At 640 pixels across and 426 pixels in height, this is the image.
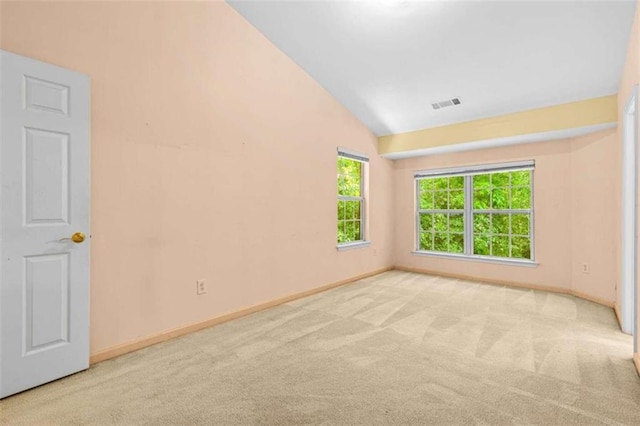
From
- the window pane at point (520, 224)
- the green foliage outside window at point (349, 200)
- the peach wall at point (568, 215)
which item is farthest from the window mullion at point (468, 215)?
the green foliage outside window at point (349, 200)

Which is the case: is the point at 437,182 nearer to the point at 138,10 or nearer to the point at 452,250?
the point at 452,250

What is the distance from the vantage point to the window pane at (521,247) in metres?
4.68

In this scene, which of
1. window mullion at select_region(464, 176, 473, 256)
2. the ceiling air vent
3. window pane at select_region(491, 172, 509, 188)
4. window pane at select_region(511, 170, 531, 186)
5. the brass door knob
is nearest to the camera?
the brass door knob

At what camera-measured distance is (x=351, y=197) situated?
5004 millimetres

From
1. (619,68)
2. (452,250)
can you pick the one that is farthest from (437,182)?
(619,68)

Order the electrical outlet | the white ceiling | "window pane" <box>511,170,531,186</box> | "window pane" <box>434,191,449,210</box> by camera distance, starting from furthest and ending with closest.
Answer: "window pane" <box>434,191,449,210</box> < "window pane" <box>511,170,531,186</box> < the electrical outlet < the white ceiling

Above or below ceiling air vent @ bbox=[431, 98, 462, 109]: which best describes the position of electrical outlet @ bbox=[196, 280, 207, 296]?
below

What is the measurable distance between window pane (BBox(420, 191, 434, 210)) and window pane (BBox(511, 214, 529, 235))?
48.9 inches

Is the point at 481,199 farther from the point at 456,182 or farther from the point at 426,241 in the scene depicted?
the point at 426,241

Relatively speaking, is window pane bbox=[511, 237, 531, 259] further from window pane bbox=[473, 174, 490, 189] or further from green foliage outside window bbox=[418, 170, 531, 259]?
window pane bbox=[473, 174, 490, 189]

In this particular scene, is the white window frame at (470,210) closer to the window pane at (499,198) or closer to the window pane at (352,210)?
the window pane at (499,198)

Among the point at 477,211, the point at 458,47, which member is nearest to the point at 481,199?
the point at 477,211

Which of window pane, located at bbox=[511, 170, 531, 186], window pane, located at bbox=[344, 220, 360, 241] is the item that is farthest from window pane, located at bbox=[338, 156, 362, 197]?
window pane, located at bbox=[511, 170, 531, 186]

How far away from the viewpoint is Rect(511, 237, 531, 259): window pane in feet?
15.3
